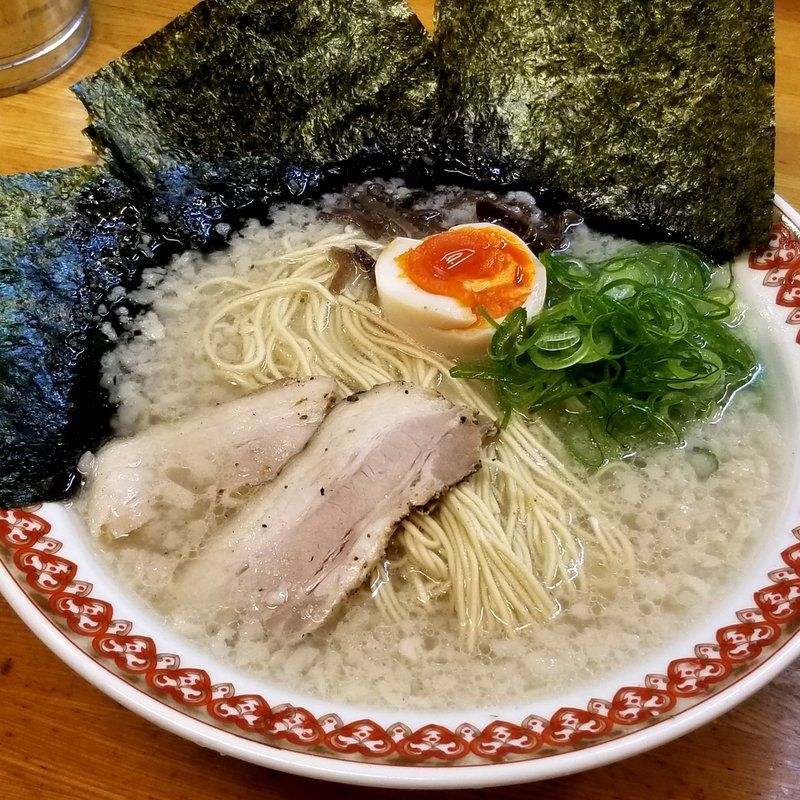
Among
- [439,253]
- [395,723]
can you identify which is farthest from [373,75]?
[395,723]

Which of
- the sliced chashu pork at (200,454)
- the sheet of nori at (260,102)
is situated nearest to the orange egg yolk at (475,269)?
the sliced chashu pork at (200,454)

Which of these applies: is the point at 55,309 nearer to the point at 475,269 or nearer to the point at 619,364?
the point at 475,269

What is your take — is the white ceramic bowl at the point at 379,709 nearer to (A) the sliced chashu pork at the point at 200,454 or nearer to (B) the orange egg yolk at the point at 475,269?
(A) the sliced chashu pork at the point at 200,454

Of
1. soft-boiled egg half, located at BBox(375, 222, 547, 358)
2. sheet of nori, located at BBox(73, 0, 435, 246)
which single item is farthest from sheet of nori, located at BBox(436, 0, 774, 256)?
soft-boiled egg half, located at BBox(375, 222, 547, 358)

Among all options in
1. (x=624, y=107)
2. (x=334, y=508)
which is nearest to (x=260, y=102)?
(x=624, y=107)

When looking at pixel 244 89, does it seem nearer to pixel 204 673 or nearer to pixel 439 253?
pixel 439 253

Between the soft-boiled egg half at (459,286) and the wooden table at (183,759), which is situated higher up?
the soft-boiled egg half at (459,286)
